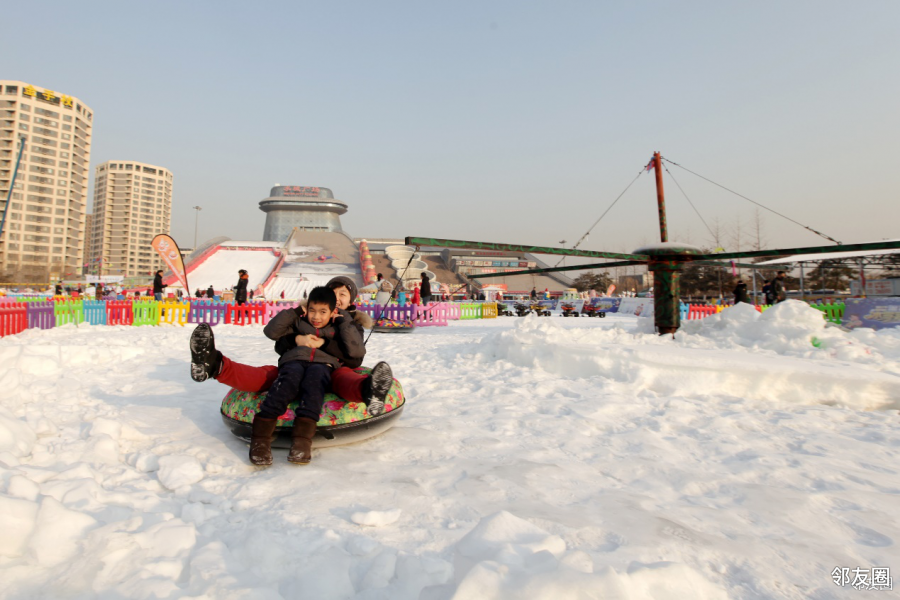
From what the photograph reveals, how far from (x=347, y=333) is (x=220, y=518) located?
135 centimetres

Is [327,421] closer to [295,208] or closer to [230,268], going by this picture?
[230,268]

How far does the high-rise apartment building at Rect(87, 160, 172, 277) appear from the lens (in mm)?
120062

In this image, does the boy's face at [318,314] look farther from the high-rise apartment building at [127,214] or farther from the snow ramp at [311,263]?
the high-rise apartment building at [127,214]

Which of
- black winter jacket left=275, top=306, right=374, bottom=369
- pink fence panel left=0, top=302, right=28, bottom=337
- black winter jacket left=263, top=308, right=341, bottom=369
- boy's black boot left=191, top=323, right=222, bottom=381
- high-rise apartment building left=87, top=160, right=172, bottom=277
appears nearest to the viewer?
boy's black boot left=191, top=323, right=222, bottom=381

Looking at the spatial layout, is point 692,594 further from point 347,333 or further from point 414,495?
point 347,333

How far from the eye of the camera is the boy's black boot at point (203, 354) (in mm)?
2580

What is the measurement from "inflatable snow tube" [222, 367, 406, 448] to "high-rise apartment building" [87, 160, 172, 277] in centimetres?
13868

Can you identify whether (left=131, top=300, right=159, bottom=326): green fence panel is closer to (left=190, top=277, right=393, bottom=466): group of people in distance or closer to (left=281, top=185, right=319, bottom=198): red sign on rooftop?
(left=190, top=277, right=393, bottom=466): group of people in distance

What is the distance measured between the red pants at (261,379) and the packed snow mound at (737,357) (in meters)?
2.97

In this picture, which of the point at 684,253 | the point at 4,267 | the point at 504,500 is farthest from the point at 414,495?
the point at 4,267

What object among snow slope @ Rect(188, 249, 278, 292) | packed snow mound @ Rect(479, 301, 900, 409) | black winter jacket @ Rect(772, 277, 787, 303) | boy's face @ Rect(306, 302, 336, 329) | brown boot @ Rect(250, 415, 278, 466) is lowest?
brown boot @ Rect(250, 415, 278, 466)

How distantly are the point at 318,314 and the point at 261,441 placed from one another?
2.89 feet

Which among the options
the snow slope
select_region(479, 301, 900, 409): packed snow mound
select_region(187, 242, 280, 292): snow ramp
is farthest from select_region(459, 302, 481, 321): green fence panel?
the snow slope

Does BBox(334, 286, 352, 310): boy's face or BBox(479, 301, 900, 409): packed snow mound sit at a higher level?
BBox(334, 286, 352, 310): boy's face
